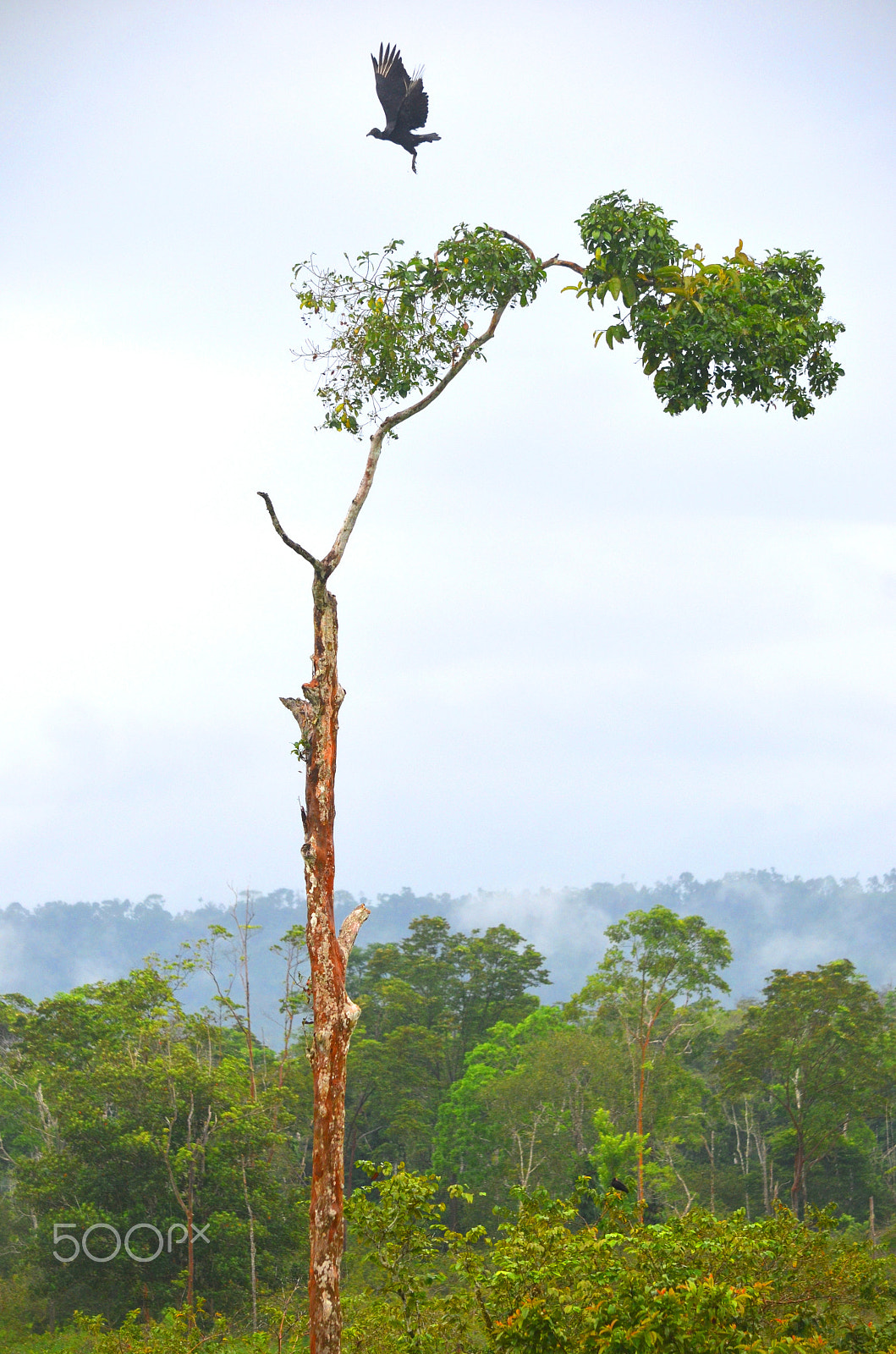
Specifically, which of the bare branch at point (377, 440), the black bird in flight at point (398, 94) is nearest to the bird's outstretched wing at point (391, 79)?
the black bird in flight at point (398, 94)

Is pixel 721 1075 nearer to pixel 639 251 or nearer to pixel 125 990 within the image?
pixel 125 990

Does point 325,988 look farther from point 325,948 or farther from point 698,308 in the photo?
point 698,308

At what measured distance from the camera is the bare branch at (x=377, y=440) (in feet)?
28.0

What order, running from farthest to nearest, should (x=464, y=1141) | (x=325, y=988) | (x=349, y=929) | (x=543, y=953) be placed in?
(x=543, y=953)
(x=464, y=1141)
(x=349, y=929)
(x=325, y=988)

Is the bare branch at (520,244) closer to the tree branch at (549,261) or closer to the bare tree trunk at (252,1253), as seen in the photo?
the tree branch at (549,261)

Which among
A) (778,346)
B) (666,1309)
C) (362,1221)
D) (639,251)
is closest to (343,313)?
(639,251)

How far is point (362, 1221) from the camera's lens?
25.0 ft

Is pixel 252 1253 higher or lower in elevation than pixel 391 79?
lower

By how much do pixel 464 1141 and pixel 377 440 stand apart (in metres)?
29.6

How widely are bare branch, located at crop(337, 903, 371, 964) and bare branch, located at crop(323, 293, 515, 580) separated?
103 inches

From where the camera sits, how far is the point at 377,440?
9.16 metres

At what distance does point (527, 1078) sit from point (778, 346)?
27299mm

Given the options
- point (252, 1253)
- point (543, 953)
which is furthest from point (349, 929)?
A: point (543, 953)

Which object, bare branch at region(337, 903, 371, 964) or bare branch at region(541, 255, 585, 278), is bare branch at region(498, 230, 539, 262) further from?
bare branch at region(337, 903, 371, 964)
